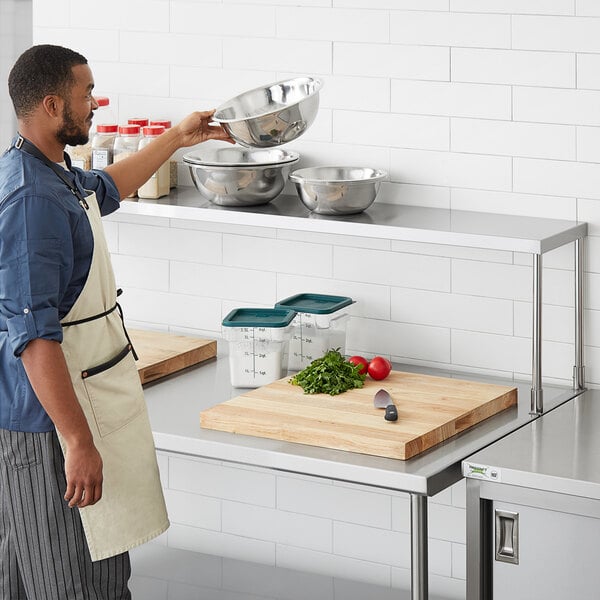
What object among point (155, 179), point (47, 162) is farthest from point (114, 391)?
point (155, 179)

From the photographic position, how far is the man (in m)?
2.57

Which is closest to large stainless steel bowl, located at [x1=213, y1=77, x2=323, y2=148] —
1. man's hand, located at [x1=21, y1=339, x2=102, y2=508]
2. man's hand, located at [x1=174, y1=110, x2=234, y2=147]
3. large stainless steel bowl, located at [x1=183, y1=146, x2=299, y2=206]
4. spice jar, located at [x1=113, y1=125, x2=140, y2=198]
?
man's hand, located at [x1=174, y1=110, x2=234, y2=147]

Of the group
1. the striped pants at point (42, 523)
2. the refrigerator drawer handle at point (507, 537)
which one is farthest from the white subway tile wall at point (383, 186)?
the striped pants at point (42, 523)

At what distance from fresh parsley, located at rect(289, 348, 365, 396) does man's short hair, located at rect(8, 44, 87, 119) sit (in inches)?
39.5

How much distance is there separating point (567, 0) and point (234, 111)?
36.3 inches

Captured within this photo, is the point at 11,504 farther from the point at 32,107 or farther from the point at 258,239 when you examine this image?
the point at 258,239

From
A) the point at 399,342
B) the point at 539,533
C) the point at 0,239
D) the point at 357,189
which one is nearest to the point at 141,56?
the point at 357,189

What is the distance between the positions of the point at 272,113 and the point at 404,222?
0.47m

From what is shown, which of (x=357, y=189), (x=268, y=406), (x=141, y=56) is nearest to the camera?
(x=268, y=406)

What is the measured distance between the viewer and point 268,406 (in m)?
3.13

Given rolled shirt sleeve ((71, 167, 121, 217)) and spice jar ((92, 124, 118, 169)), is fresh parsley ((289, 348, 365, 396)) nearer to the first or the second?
rolled shirt sleeve ((71, 167, 121, 217))

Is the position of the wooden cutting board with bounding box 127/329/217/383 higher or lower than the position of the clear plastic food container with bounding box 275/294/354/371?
A: lower

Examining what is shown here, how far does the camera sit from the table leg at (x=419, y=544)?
2908mm

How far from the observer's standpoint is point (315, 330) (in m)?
3.55
